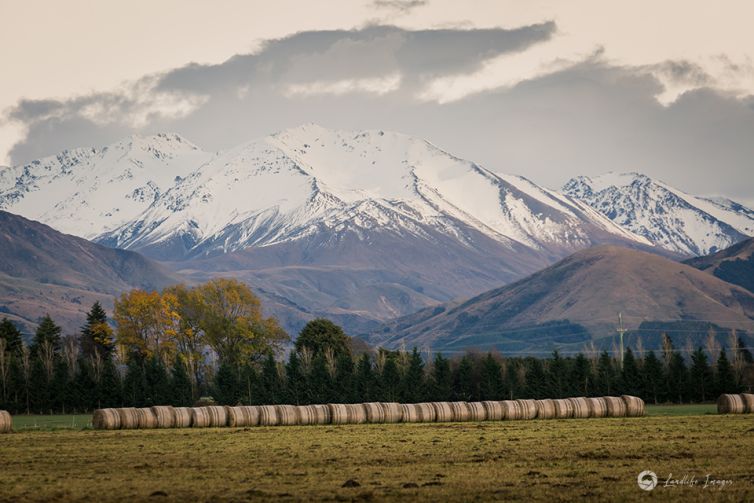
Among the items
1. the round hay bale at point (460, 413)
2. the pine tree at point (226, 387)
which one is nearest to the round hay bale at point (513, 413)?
the round hay bale at point (460, 413)

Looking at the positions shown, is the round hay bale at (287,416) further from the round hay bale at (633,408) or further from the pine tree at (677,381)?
the pine tree at (677,381)

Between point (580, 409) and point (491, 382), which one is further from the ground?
point (491, 382)

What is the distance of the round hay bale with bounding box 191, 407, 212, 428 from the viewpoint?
4166 inches

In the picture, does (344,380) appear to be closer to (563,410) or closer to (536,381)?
(536,381)

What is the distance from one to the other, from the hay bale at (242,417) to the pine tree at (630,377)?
77.8 meters

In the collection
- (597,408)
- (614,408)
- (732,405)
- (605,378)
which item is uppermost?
(605,378)

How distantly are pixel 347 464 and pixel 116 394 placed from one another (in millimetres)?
112317

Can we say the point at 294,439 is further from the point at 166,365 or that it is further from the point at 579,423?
the point at 166,365

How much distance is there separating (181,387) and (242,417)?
64502 millimetres

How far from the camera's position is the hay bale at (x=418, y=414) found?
112 meters

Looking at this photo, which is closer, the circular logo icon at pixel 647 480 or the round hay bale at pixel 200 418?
the circular logo icon at pixel 647 480

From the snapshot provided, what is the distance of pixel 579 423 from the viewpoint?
9969 centimetres

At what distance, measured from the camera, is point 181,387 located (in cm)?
17050

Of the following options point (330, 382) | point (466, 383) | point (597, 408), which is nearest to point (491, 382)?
point (466, 383)
